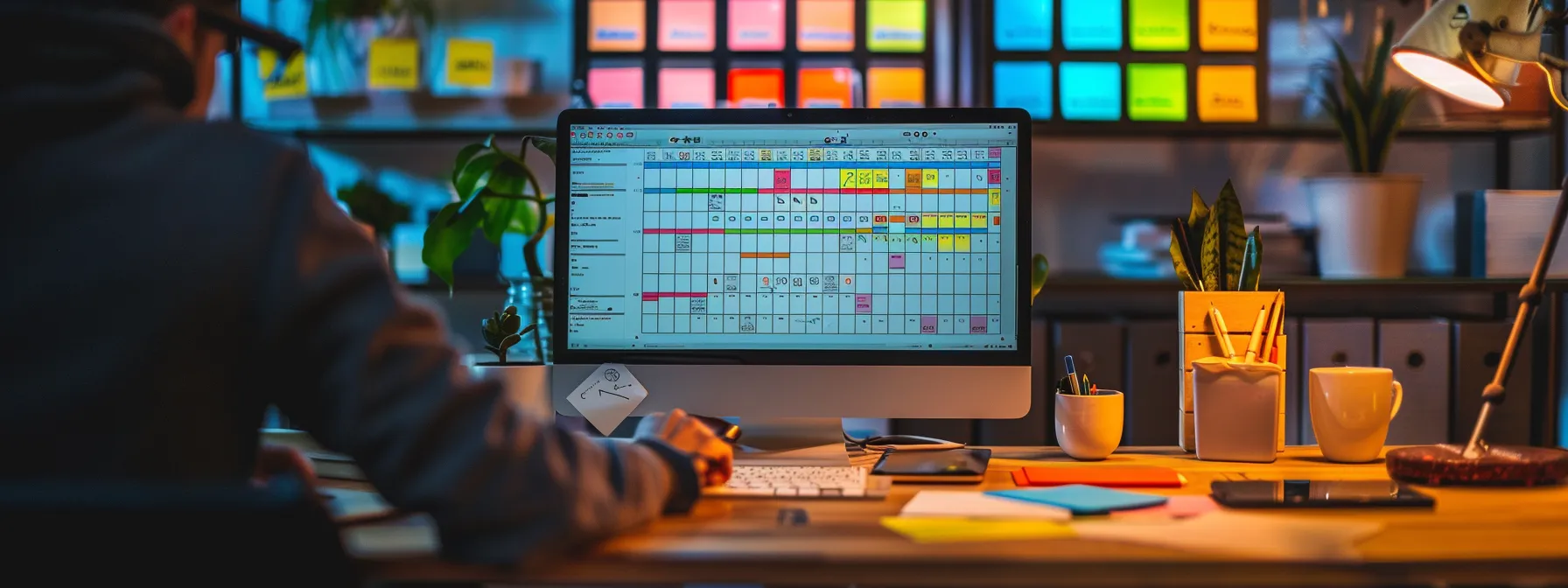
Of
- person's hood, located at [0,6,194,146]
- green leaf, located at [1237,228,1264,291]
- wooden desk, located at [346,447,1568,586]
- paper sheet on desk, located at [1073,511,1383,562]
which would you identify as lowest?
wooden desk, located at [346,447,1568,586]

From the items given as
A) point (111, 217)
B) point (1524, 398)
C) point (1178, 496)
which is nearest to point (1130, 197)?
point (1524, 398)

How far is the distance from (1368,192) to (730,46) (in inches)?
53.7

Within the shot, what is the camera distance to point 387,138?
2.50 meters

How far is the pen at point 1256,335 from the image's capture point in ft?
4.12

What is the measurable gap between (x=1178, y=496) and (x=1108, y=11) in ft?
4.94

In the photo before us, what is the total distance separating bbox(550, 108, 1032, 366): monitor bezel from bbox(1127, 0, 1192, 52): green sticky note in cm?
118

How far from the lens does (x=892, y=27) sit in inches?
91.4

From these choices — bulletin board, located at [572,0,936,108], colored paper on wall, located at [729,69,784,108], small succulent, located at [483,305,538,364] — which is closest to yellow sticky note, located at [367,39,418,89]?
bulletin board, located at [572,0,936,108]

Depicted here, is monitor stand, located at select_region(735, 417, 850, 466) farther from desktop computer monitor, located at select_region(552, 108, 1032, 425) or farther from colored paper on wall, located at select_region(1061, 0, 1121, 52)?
colored paper on wall, located at select_region(1061, 0, 1121, 52)

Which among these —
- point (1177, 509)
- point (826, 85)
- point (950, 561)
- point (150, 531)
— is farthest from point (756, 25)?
point (150, 531)

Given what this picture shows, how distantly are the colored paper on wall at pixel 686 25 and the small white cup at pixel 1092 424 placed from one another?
1.33 metres

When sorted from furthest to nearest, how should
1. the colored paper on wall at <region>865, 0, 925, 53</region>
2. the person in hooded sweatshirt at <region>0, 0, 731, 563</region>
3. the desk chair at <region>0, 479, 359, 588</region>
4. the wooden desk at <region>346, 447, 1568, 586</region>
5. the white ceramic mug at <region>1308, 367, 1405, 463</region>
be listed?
1. the colored paper on wall at <region>865, 0, 925, 53</region>
2. the white ceramic mug at <region>1308, 367, 1405, 463</region>
3. the wooden desk at <region>346, 447, 1568, 586</region>
4. the person in hooded sweatshirt at <region>0, 0, 731, 563</region>
5. the desk chair at <region>0, 479, 359, 588</region>

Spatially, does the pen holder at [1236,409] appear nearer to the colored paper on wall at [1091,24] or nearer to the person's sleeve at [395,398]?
the person's sleeve at [395,398]

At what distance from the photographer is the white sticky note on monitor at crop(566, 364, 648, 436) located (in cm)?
125
